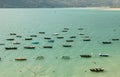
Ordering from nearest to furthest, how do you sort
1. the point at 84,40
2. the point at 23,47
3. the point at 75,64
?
the point at 75,64 → the point at 23,47 → the point at 84,40

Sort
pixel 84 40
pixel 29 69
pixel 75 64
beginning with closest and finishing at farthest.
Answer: pixel 29 69 → pixel 75 64 → pixel 84 40

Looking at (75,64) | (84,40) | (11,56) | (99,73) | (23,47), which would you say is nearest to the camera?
(99,73)

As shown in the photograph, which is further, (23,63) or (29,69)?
(23,63)

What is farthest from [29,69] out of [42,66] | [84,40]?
[84,40]

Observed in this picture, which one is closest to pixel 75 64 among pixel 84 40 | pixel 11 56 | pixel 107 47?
pixel 11 56

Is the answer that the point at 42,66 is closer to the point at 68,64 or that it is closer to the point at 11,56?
the point at 68,64

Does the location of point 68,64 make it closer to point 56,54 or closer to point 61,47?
point 56,54

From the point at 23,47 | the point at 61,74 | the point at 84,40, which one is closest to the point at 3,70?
the point at 61,74

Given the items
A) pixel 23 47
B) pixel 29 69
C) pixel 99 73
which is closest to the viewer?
pixel 99 73

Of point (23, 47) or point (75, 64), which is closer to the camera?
point (75, 64)
